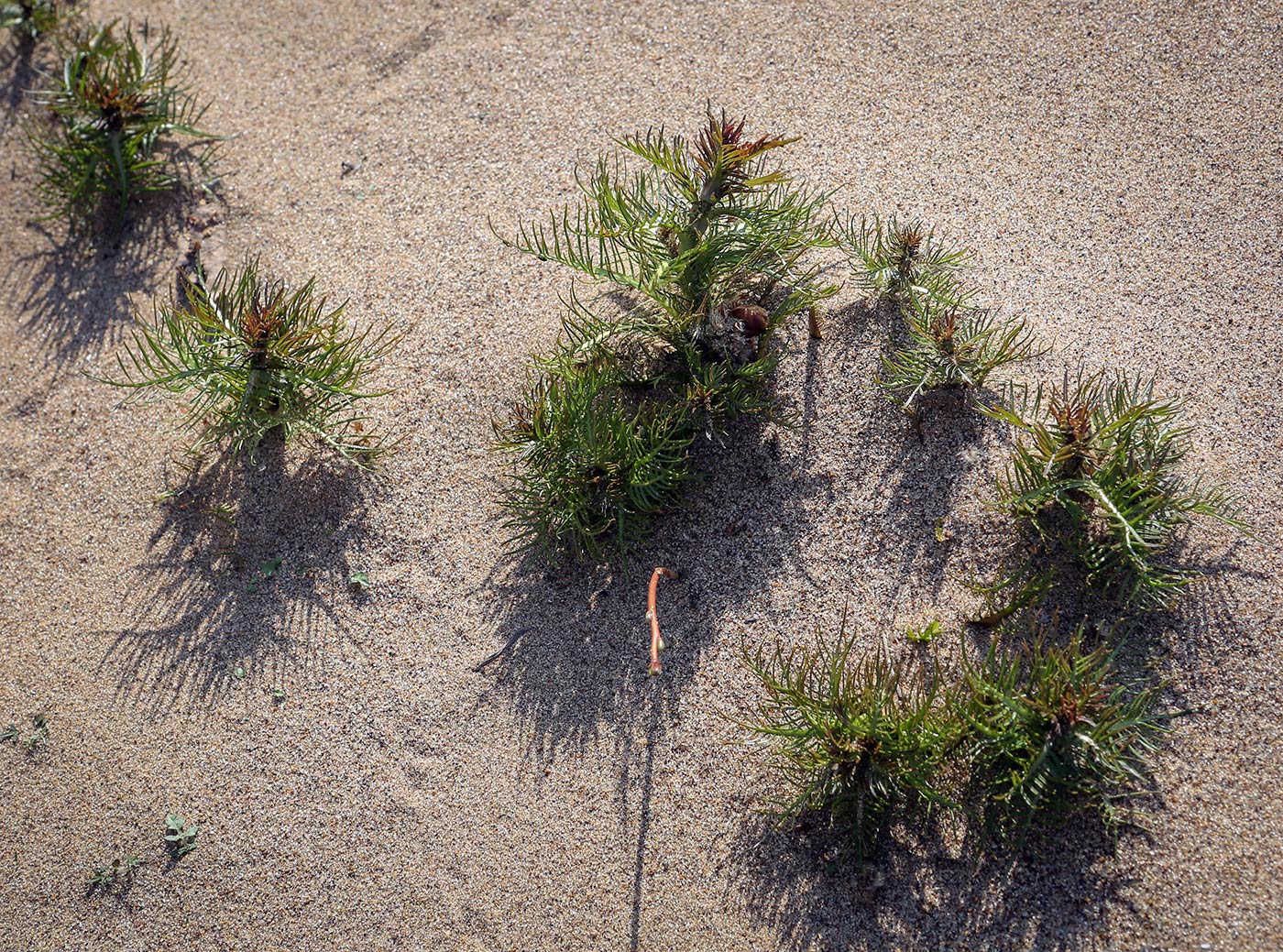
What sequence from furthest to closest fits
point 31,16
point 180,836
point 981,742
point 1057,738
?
1. point 31,16
2. point 180,836
3. point 981,742
4. point 1057,738

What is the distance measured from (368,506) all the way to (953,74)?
84.6 inches

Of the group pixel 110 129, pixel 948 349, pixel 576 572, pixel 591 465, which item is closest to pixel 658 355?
pixel 591 465

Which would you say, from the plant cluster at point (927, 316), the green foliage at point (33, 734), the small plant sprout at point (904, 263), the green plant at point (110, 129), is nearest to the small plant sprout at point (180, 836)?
the green foliage at point (33, 734)

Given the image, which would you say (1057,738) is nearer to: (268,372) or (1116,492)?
(1116,492)

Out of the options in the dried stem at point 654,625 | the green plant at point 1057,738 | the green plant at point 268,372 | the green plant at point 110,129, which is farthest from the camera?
the green plant at point 110,129

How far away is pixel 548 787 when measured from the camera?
215cm

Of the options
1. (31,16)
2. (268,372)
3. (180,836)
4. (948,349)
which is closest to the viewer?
(180,836)

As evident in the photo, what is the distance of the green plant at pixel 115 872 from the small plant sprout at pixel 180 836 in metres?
0.08

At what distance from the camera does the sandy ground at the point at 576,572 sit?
6.68ft

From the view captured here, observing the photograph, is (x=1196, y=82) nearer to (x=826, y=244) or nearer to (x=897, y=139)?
(x=897, y=139)

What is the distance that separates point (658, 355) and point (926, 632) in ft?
3.18

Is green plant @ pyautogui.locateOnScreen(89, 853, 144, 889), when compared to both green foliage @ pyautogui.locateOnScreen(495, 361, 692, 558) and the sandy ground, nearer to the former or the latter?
the sandy ground

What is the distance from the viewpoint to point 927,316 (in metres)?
2.43

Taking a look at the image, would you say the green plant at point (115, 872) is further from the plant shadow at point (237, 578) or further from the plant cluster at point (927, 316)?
the plant cluster at point (927, 316)
